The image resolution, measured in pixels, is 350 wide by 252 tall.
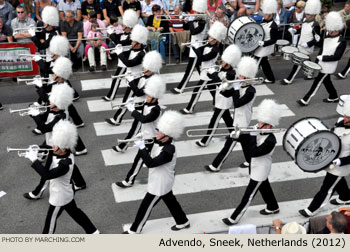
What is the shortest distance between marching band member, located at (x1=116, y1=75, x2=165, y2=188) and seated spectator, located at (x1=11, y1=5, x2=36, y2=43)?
5.30 m

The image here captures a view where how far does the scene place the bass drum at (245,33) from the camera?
38.3 ft

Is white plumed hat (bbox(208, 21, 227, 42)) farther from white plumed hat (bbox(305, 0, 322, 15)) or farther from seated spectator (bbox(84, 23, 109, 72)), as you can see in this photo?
seated spectator (bbox(84, 23, 109, 72))

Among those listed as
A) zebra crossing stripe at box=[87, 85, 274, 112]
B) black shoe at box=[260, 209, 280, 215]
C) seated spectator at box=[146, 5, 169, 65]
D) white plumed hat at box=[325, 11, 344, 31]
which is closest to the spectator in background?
zebra crossing stripe at box=[87, 85, 274, 112]

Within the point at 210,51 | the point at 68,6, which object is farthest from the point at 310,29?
the point at 68,6

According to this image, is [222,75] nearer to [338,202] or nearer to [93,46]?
[338,202]

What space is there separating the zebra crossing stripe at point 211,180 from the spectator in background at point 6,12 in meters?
6.75

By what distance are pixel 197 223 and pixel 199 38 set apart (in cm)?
500

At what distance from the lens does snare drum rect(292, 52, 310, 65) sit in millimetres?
12062

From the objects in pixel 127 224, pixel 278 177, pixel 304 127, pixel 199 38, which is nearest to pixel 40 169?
pixel 127 224

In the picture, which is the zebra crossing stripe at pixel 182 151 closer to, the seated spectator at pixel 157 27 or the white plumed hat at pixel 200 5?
the white plumed hat at pixel 200 5

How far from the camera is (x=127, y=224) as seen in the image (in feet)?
27.5

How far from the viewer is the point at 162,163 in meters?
7.41

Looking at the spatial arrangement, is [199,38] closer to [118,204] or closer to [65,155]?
[118,204]

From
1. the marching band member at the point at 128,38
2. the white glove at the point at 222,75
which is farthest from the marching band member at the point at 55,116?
the white glove at the point at 222,75
